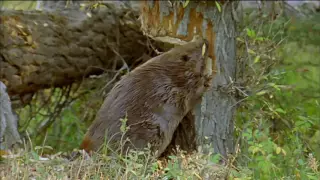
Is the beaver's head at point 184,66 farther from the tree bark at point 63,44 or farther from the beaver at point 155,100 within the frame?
the tree bark at point 63,44

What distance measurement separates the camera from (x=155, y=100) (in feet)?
13.8

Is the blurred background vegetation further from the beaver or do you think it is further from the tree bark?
the beaver

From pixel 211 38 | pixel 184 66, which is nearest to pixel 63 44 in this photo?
pixel 211 38

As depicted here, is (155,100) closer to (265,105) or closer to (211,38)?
(211,38)

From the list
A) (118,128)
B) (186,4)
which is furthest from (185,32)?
(118,128)

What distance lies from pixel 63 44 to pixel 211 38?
60.2 inches

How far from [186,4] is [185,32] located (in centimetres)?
24

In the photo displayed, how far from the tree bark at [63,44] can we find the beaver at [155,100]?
4.38 feet

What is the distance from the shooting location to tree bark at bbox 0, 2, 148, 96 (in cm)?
533

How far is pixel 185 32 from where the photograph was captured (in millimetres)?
4711

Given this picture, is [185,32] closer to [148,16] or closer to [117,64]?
[148,16]

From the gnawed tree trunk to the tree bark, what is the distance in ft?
3.62

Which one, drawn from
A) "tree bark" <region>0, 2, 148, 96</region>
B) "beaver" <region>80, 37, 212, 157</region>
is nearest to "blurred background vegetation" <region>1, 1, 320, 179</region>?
"tree bark" <region>0, 2, 148, 96</region>

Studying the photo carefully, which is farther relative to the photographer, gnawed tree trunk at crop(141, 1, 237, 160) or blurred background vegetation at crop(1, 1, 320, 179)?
gnawed tree trunk at crop(141, 1, 237, 160)
